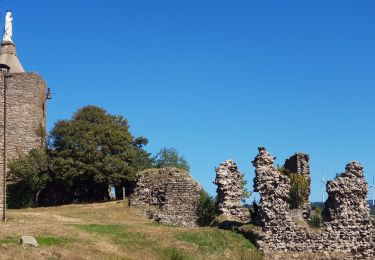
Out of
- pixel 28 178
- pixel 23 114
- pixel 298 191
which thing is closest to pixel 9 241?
pixel 298 191

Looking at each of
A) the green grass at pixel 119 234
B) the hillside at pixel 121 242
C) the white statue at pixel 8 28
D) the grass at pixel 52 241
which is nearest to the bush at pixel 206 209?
the hillside at pixel 121 242

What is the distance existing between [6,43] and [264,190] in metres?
36.9

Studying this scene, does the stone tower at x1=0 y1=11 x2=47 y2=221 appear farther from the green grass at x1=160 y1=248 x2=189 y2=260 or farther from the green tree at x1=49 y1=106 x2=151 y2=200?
the green grass at x1=160 y1=248 x2=189 y2=260

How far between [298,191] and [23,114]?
27.4 metres

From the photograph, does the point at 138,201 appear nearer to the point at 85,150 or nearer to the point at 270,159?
the point at 85,150

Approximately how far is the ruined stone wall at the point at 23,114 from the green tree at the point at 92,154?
296cm

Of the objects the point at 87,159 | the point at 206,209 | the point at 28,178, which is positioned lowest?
the point at 206,209

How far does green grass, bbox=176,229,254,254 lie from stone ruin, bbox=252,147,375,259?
67 centimetres

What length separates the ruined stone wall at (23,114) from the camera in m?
46.4

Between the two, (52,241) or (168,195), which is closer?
(52,241)

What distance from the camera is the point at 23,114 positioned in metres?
47.3

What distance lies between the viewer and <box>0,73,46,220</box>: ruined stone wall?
1827 inches

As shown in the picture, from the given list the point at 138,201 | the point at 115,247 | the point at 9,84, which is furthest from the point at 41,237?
the point at 9,84

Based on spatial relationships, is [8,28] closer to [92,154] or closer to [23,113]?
[23,113]
